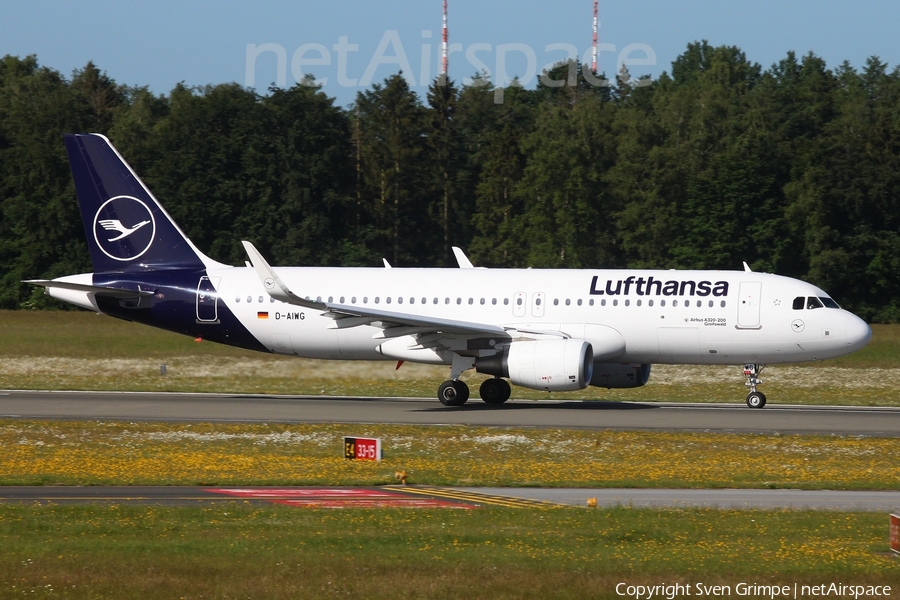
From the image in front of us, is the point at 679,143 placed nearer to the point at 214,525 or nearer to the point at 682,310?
the point at 682,310

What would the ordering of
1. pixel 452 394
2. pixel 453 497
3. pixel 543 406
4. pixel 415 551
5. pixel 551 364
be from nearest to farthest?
pixel 415 551 < pixel 453 497 < pixel 551 364 < pixel 452 394 < pixel 543 406

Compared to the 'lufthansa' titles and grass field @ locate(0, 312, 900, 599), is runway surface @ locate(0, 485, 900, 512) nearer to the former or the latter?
A: grass field @ locate(0, 312, 900, 599)

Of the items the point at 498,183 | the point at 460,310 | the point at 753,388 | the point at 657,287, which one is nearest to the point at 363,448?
the point at 460,310

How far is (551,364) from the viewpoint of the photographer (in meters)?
30.2

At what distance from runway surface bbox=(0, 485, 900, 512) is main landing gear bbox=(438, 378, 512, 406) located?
43.6ft

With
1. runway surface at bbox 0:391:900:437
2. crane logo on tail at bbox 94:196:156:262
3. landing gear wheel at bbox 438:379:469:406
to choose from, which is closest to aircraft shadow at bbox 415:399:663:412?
runway surface at bbox 0:391:900:437

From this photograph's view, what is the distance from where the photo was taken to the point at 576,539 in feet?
46.8

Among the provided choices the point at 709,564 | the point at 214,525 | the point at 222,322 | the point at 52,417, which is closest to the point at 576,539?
→ the point at 709,564

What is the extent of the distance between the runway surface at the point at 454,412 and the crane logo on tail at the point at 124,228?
4.39 meters

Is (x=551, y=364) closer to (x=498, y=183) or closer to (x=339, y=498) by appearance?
(x=339, y=498)

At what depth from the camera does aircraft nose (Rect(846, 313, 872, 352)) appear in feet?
104

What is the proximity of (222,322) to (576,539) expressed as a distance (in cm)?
2185

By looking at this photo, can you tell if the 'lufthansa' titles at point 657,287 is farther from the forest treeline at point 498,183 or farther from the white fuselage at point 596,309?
the forest treeline at point 498,183

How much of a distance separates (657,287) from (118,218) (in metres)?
16.3
